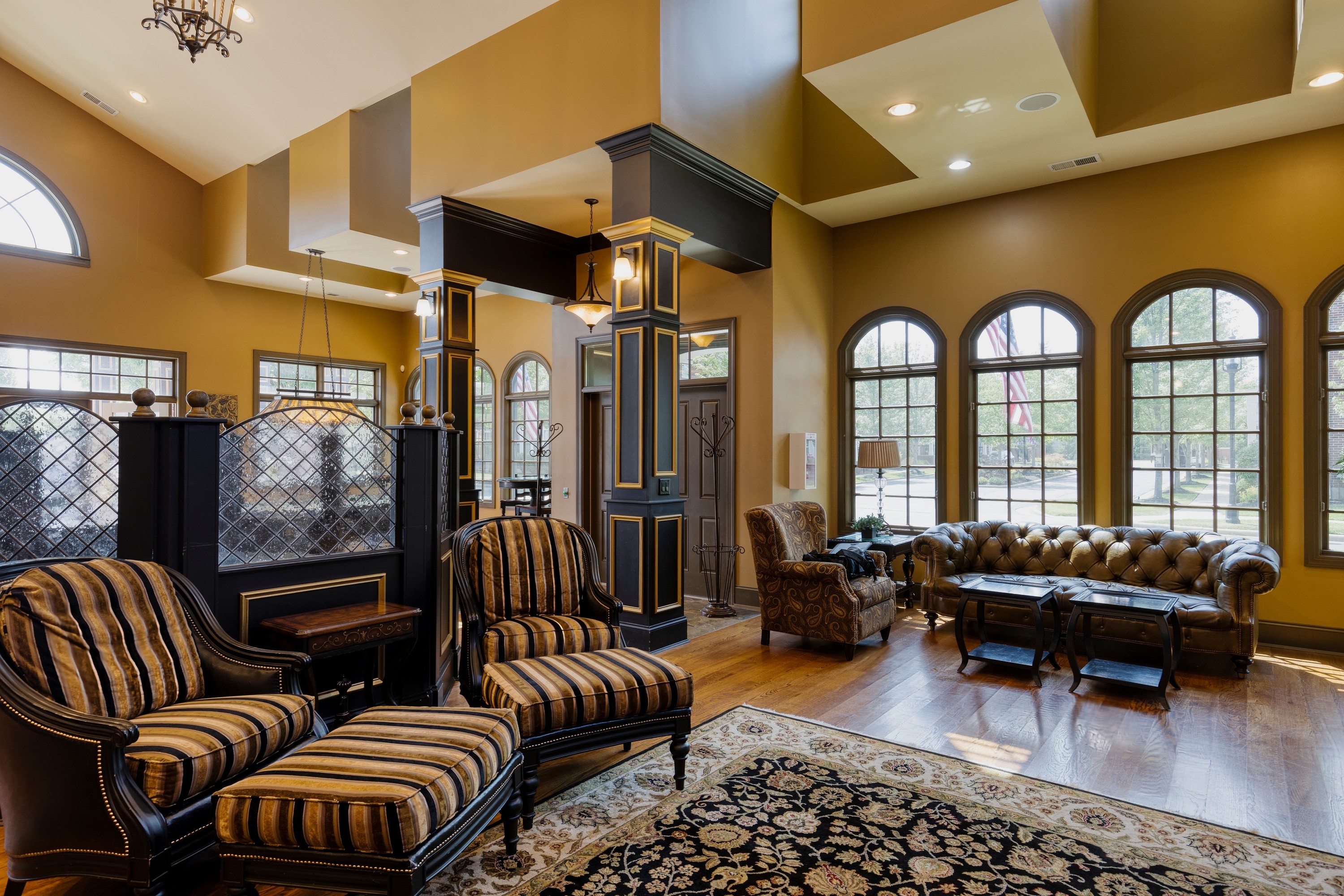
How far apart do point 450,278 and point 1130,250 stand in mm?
5711

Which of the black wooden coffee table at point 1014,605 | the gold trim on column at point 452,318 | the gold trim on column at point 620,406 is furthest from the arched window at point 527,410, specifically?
the black wooden coffee table at point 1014,605

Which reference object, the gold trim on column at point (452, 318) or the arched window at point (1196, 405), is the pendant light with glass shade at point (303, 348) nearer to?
the gold trim on column at point (452, 318)

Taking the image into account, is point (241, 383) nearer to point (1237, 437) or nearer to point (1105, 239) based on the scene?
point (1105, 239)

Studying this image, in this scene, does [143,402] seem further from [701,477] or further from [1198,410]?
[1198,410]

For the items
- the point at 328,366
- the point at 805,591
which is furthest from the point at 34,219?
the point at 805,591

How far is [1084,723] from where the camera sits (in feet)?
12.6

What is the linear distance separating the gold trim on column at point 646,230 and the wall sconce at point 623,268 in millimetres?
163

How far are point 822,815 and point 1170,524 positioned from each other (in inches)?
184

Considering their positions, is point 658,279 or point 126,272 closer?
point 658,279

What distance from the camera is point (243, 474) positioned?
312 cm

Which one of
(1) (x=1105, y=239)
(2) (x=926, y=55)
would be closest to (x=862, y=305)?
(1) (x=1105, y=239)

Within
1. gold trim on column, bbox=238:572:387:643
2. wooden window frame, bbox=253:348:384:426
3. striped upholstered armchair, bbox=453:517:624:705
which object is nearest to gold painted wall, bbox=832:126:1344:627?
striped upholstered armchair, bbox=453:517:624:705

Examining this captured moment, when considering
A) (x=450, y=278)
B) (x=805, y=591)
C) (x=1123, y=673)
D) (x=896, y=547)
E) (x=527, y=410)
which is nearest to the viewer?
(x=1123, y=673)

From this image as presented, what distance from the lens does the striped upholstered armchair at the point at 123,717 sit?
6.61ft
